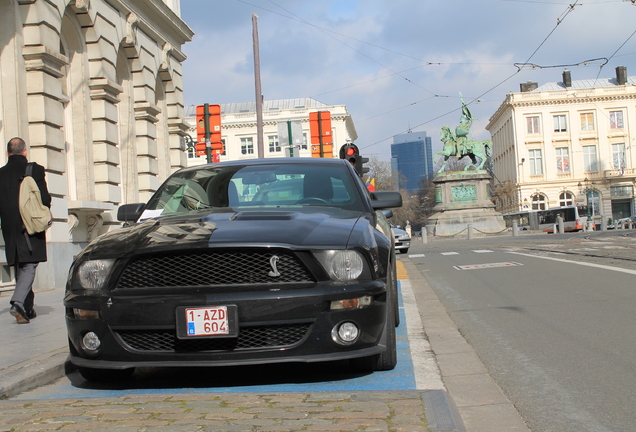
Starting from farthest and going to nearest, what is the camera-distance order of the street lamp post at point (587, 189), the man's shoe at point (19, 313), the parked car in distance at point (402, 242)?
the street lamp post at point (587, 189) → the parked car in distance at point (402, 242) → the man's shoe at point (19, 313)

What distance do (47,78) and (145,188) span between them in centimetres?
719

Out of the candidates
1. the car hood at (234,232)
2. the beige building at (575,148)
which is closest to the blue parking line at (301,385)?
the car hood at (234,232)

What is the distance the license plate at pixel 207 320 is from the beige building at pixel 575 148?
8545 cm

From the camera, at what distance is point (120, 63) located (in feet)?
66.7

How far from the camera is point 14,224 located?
772cm

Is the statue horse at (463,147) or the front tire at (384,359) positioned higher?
the statue horse at (463,147)

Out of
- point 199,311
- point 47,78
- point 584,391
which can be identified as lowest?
point 584,391

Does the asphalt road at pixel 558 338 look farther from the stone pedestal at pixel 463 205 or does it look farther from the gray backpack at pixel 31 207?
the stone pedestal at pixel 463 205

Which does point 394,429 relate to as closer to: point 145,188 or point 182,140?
point 145,188

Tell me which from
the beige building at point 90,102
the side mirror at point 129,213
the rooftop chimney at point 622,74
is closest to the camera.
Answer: the side mirror at point 129,213

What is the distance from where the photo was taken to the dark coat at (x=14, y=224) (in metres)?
7.70

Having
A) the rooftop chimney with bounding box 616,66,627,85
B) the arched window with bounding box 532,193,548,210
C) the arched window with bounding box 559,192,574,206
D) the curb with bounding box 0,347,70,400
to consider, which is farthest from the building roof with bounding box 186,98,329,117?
the curb with bounding box 0,347,70,400

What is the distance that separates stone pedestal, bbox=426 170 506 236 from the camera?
50469 millimetres

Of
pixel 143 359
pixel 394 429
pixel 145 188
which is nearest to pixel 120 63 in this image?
pixel 145 188
